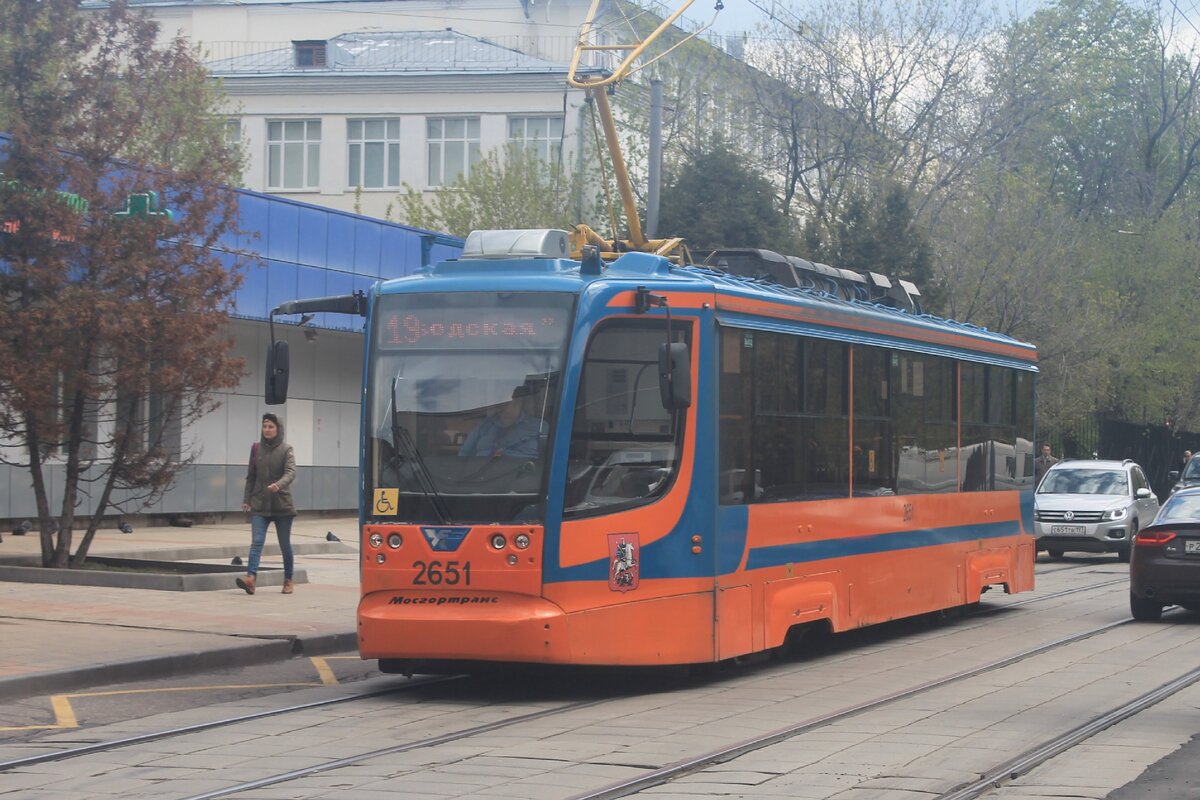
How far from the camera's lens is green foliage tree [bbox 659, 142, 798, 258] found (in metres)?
40.5

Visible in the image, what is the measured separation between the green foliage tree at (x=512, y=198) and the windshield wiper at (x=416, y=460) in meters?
32.4

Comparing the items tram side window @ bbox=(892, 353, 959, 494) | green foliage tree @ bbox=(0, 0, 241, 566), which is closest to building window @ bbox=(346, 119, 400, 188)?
green foliage tree @ bbox=(0, 0, 241, 566)

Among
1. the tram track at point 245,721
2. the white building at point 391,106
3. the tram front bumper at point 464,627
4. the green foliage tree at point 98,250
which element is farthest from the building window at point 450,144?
the tram front bumper at point 464,627

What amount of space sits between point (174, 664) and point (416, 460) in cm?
275

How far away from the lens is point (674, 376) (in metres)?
10.8

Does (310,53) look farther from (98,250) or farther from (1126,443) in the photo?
(98,250)

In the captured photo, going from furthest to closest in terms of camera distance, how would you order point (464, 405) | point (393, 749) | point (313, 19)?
point (313, 19) → point (464, 405) → point (393, 749)

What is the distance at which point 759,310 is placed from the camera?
1240 cm

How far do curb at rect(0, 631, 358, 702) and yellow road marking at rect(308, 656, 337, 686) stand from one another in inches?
9.8

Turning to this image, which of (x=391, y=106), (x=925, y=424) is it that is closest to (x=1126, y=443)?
(x=391, y=106)

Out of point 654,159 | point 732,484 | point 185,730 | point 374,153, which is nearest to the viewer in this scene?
point 185,730

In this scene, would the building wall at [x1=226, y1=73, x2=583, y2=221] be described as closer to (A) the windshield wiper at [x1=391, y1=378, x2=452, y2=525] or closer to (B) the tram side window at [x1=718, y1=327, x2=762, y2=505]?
(B) the tram side window at [x1=718, y1=327, x2=762, y2=505]

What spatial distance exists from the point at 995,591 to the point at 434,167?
128 feet

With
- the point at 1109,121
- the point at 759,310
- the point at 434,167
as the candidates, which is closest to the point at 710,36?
the point at 434,167
